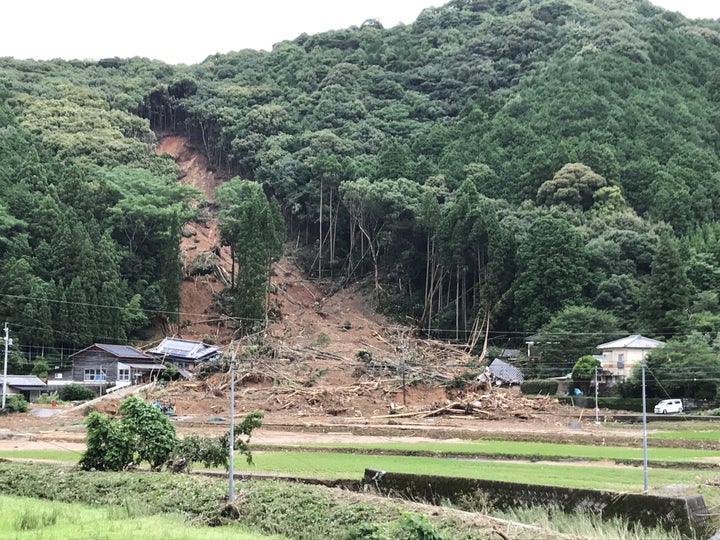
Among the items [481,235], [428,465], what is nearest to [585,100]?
[481,235]

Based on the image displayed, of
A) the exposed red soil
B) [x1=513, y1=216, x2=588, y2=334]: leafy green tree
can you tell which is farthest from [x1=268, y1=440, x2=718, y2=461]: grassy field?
[x1=513, y1=216, x2=588, y2=334]: leafy green tree

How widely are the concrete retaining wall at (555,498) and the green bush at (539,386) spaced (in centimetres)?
3574

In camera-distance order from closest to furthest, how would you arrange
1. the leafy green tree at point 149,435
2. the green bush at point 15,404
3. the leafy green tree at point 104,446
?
the leafy green tree at point 104,446 < the leafy green tree at point 149,435 < the green bush at point 15,404

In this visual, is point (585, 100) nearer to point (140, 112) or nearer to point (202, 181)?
point (202, 181)

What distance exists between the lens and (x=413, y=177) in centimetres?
7506

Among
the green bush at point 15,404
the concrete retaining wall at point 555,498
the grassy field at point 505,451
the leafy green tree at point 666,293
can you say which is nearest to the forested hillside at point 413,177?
the leafy green tree at point 666,293

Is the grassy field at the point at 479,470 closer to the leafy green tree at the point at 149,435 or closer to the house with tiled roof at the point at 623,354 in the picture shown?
the leafy green tree at the point at 149,435

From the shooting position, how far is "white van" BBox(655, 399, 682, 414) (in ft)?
144

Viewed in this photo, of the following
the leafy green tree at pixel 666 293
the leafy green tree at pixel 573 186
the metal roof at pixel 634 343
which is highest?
the leafy green tree at pixel 573 186

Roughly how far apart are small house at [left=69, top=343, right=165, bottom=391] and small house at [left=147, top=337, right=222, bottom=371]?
1.57 m

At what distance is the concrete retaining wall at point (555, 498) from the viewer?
43.1ft

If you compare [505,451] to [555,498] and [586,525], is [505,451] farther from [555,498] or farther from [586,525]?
[586,525]

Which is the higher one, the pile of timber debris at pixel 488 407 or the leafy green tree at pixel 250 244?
the leafy green tree at pixel 250 244

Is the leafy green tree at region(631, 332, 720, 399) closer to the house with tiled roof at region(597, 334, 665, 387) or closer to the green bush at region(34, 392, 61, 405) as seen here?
the house with tiled roof at region(597, 334, 665, 387)
